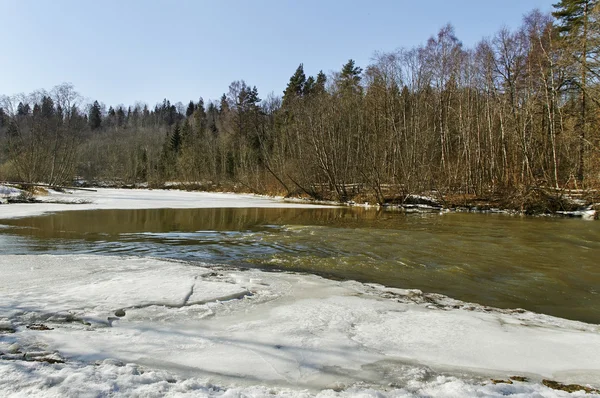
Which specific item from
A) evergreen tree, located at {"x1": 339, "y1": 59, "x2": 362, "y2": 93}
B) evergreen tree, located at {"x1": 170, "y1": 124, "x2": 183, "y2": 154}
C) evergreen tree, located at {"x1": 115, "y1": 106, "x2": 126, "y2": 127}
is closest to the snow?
evergreen tree, located at {"x1": 339, "y1": 59, "x2": 362, "y2": 93}

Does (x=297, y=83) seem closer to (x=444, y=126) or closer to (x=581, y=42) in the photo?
(x=444, y=126)

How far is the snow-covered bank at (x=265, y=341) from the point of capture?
249cm

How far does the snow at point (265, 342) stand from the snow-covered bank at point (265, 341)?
0.01 meters

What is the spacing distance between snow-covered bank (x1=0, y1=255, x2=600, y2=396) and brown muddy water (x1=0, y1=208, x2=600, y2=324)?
4.19ft

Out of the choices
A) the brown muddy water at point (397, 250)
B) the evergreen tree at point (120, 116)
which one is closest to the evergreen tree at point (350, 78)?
the brown muddy water at point (397, 250)

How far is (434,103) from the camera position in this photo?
29.5 meters

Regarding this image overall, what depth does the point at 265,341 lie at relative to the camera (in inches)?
130

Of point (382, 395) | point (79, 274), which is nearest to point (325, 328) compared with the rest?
point (382, 395)

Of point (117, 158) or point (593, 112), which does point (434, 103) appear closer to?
point (593, 112)

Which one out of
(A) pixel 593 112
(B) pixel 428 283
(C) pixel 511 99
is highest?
(C) pixel 511 99

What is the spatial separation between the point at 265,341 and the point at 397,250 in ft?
20.4

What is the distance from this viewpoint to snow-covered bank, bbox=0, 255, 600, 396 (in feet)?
8.18

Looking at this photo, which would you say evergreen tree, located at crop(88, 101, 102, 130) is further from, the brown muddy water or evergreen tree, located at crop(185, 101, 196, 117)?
the brown muddy water

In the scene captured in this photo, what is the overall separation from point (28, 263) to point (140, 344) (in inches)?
179
